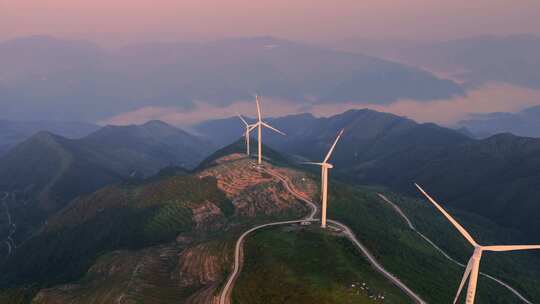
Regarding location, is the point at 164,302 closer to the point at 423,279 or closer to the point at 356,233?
the point at 356,233

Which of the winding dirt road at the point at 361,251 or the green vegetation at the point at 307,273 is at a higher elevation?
the green vegetation at the point at 307,273

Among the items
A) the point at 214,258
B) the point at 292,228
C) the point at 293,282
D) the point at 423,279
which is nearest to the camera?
the point at 293,282

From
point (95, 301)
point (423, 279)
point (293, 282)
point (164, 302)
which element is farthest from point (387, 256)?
point (95, 301)

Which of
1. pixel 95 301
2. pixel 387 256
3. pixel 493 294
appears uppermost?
pixel 387 256

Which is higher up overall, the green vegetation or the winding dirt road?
the green vegetation

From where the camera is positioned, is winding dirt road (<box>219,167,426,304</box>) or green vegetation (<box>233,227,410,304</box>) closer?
green vegetation (<box>233,227,410,304</box>)

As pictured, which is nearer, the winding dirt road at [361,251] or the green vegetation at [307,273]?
the green vegetation at [307,273]

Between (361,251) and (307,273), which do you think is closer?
(307,273)

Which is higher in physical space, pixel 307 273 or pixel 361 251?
pixel 307 273
